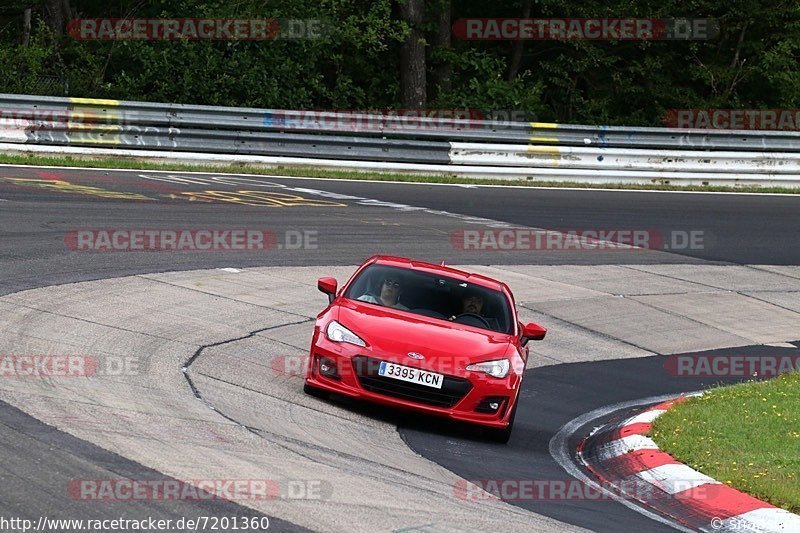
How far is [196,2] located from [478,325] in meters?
20.3

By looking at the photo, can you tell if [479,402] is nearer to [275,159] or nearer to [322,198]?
[322,198]

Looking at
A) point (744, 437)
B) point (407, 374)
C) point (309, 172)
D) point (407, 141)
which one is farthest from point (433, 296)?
point (407, 141)

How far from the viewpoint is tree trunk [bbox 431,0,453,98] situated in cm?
3166

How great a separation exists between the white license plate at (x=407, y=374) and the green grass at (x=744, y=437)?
183 cm

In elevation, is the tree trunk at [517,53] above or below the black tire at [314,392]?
above

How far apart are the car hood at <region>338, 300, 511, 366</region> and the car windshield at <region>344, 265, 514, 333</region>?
0.25 metres

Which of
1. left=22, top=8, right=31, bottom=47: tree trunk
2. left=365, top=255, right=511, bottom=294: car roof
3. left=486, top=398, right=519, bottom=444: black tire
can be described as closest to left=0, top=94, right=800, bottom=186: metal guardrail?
left=22, top=8, right=31, bottom=47: tree trunk

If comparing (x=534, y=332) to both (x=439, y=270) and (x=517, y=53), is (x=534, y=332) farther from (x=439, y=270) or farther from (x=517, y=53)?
(x=517, y=53)

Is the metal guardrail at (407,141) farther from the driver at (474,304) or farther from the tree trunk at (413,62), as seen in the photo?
the driver at (474,304)

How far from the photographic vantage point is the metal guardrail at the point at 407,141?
897 inches

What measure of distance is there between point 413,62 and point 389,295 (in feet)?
68.0

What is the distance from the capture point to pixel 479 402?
32.4ft

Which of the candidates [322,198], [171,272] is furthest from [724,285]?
[171,272]

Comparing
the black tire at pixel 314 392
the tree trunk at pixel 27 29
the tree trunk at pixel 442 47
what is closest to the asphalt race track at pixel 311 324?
the black tire at pixel 314 392
